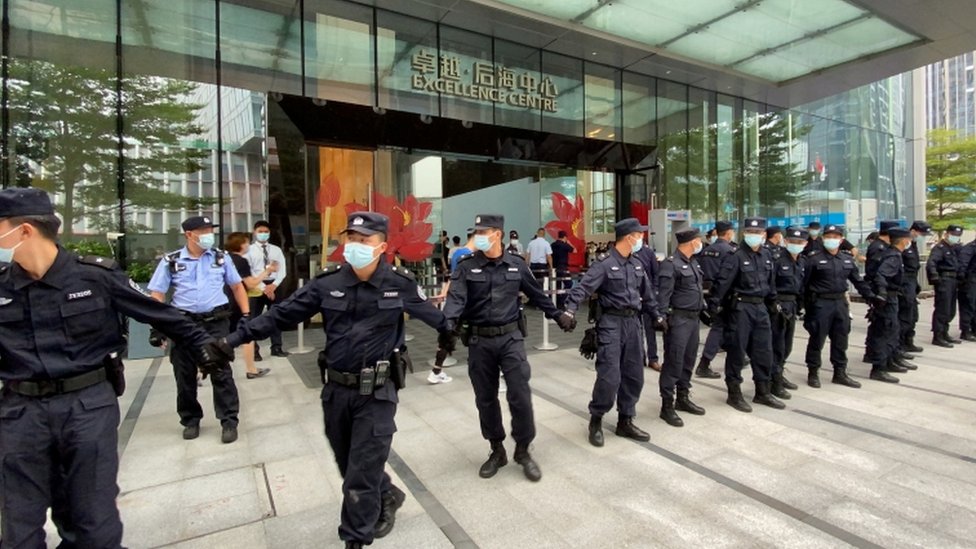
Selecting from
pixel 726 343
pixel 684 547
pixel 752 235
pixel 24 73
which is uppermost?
pixel 24 73

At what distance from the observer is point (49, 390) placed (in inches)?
89.0

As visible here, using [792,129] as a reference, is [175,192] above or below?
below

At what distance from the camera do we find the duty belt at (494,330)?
149 inches

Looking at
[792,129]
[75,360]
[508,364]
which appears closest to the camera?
[75,360]

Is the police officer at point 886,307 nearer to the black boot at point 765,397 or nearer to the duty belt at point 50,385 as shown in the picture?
the black boot at point 765,397

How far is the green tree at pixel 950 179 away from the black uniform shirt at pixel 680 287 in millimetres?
32726

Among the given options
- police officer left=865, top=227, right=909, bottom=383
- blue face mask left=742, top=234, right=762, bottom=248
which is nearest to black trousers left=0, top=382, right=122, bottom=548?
blue face mask left=742, top=234, right=762, bottom=248

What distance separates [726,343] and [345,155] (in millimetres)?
8639

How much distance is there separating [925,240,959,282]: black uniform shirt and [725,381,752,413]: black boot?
18.4 ft

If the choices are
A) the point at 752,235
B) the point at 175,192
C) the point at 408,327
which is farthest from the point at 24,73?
the point at 752,235

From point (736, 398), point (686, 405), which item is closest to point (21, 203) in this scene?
point (686, 405)

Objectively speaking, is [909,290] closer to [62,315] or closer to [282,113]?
[62,315]

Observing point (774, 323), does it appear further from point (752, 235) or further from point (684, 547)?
point (684, 547)

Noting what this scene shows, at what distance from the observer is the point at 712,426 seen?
4.86 m
